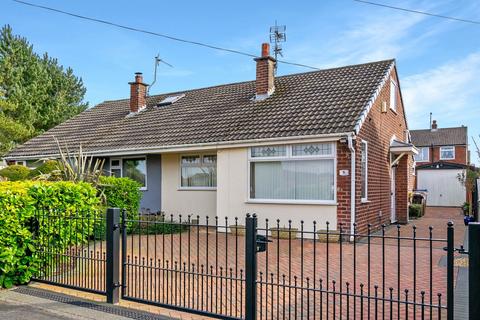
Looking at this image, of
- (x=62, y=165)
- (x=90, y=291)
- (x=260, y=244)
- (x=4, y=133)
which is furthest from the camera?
(x=4, y=133)

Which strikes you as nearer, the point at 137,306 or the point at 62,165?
the point at 137,306

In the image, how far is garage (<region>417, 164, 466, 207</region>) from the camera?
29203 mm

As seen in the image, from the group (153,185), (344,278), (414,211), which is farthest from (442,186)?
(344,278)

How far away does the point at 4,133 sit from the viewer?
90.4ft

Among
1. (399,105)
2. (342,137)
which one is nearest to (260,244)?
(342,137)

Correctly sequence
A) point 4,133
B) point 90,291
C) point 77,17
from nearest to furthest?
point 90,291 < point 77,17 < point 4,133

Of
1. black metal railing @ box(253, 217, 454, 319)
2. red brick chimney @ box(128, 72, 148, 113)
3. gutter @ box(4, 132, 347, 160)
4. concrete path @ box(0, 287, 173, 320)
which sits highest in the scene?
red brick chimney @ box(128, 72, 148, 113)

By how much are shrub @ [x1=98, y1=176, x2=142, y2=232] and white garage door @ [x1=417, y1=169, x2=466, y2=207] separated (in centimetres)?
2318

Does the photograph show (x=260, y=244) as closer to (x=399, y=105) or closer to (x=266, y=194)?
(x=266, y=194)

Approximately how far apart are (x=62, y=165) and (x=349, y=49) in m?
11.2

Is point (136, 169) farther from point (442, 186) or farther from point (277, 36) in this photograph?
point (442, 186)

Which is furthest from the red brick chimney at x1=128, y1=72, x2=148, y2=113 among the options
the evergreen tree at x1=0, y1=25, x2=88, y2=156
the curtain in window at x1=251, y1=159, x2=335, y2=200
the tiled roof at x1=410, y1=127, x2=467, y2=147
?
the tiled roof at x1=410, y1=127, x2=467, y2=147

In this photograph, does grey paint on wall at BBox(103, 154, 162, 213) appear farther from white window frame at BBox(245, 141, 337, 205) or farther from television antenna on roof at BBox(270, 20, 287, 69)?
television antenna on roof at BBox(270, 20, 287, 69)

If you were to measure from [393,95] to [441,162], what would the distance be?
16.8 m
